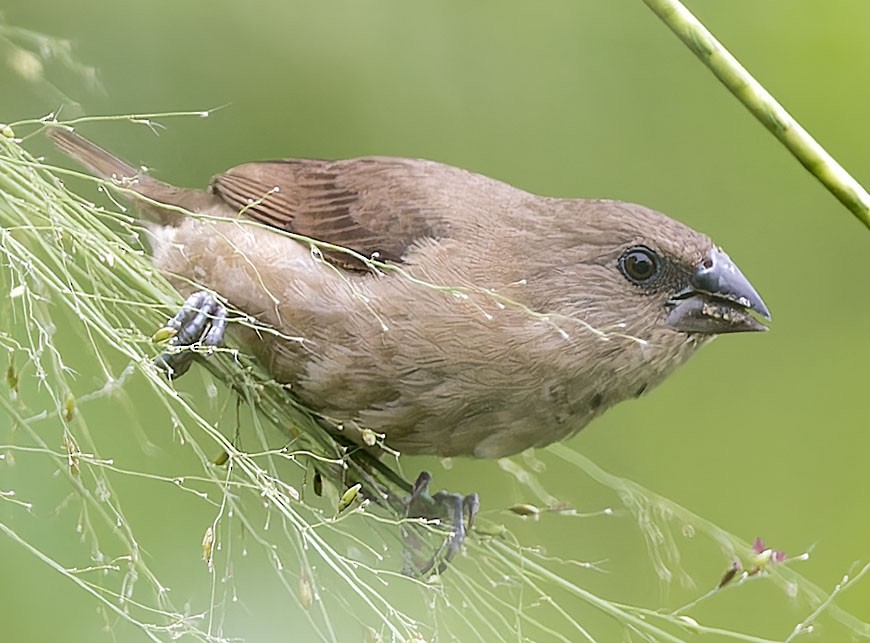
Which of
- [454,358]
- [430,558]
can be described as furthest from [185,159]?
[430,558]

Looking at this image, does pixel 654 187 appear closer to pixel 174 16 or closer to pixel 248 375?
pixel 174 16

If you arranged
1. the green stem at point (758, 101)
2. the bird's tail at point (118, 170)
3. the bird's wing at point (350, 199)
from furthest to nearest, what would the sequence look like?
the bird's tail at point (118, 170), the bird's wing at point (350, 199), the green stem at point (758, 101)

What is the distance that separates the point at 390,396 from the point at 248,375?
309 mm

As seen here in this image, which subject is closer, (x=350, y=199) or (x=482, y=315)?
(x=482, y=315)

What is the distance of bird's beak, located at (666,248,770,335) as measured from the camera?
2316 millimetres

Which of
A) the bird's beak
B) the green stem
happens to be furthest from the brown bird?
the green stem

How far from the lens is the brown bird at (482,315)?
2.33 m

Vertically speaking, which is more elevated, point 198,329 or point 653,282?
point 653,282

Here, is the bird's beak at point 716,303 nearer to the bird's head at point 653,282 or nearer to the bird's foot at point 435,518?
the bird's head at point 653,282

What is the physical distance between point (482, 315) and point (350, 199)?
588 mm

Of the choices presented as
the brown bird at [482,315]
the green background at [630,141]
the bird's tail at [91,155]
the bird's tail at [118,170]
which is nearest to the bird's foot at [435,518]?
the brown bird at [482,315]

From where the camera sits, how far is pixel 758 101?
148cm

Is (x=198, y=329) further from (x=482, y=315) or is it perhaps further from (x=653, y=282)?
(x=653, y=282)

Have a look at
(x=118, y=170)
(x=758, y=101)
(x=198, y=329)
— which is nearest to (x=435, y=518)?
(x=198, y=329)
